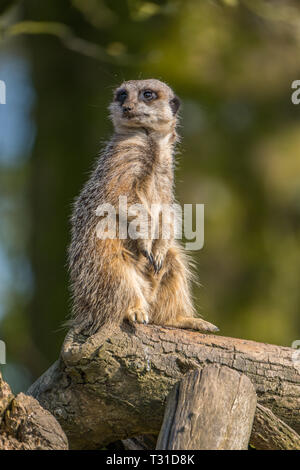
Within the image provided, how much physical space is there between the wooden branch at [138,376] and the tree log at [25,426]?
0.38 m

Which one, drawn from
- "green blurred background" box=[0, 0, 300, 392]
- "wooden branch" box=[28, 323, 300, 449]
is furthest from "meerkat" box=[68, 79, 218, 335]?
"green blurred background" box=[0, 0, 300, 392]

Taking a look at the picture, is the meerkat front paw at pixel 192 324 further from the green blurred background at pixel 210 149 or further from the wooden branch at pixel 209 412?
the green blurred background at pixel 210 149

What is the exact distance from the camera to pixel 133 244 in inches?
186

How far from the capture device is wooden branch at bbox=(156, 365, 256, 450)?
3152 millimetres

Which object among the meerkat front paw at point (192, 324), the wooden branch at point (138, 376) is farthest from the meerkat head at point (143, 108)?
the wooden branch at point (138, 376)

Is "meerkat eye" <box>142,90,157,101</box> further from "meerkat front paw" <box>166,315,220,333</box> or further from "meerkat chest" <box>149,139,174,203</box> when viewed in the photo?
"meerkat front paw" <box>166,315,220,333</box>

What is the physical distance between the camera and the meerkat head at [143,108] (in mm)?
5160

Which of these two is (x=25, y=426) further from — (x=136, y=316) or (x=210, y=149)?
(x=210, y=149)

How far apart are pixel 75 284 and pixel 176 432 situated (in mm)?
1697

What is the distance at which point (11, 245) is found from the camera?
1180 centimetres

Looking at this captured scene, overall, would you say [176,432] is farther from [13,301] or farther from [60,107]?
[13,301]

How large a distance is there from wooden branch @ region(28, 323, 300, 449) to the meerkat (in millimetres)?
349

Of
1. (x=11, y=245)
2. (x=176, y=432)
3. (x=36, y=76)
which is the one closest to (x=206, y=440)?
(x=176, y=432)

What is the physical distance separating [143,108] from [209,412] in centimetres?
267
